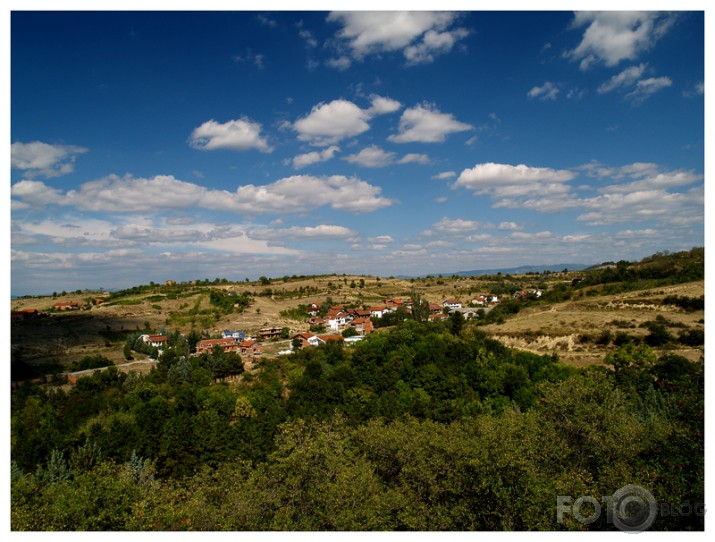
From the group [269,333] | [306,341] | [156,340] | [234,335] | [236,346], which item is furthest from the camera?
[269,333]

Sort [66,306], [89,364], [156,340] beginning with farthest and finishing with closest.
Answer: [66,306] → [156,340] → [89,364]

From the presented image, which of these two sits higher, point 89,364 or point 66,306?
point 66,306

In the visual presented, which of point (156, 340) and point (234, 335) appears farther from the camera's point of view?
point (234, 335)

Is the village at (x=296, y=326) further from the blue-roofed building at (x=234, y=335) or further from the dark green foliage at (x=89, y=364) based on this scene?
the dark green foliage at (x=89, y=364)

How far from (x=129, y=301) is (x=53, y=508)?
96.2 meters

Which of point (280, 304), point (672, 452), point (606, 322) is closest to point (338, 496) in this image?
point (672, 452)

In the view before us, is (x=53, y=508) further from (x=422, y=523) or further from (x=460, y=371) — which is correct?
(x=460, y=371)

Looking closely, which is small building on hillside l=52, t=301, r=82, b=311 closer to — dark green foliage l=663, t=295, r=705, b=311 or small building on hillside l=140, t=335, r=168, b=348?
small building on hillside l=140, t=335, r=168, b=348

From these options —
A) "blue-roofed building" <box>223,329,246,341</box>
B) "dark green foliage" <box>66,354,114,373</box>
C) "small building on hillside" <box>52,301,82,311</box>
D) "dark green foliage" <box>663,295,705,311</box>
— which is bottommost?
"dark green foliage" <box>66,354,114,373</box>

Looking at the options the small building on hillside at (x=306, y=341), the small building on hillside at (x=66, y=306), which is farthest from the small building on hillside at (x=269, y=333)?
the small building on hillside at (x=66, y=306)

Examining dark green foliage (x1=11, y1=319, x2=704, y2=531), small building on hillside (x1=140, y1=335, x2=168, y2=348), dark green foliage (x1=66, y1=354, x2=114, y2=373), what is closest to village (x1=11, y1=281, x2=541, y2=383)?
small building on hillside (x1=140, y1=335, x2=168, y2=348)

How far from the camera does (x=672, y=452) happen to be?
12484 mm

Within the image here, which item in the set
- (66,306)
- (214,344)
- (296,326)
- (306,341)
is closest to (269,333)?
(296,326)

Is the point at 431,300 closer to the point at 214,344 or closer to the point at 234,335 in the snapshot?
the point at 234,335
